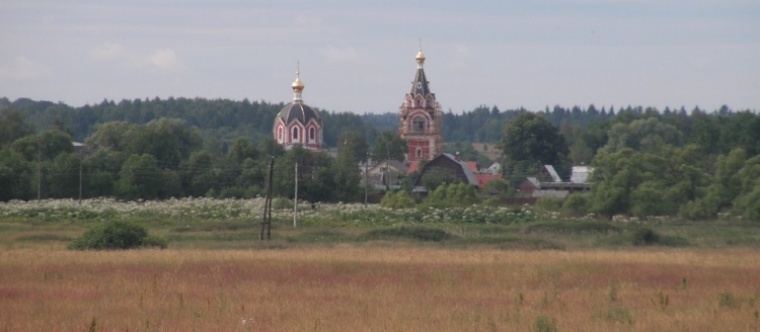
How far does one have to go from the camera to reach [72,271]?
2753cm

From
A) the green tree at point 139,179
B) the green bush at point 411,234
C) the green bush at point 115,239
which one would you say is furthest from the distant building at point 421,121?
the green bush at point 115,239

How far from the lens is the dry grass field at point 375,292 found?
1953 cm

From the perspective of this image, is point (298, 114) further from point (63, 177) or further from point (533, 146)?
point (63, 177)

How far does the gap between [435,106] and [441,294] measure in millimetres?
106685

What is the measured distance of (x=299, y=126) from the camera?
127 meters

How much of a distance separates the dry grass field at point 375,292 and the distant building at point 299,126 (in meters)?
93.4

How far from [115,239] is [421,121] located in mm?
91670

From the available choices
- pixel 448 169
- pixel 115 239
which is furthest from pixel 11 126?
pixel 115 239

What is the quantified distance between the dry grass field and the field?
0.11ft

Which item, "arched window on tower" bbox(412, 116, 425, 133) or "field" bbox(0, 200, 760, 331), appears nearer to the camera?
"field" bbox(0, 200, 760, 331)

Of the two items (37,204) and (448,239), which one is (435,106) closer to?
(37,204)

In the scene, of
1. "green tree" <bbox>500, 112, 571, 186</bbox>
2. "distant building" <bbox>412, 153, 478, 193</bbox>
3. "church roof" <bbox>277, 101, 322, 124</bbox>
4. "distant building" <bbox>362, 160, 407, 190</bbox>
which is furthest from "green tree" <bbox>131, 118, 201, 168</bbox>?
"green tree" <bbox>500, 112, 571, 186</bbox>

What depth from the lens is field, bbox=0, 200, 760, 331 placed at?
64.4ft

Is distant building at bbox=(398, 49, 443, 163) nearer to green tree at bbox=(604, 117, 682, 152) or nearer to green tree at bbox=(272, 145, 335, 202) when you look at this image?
green tree at bbox=(604, 117, 682, 152)
